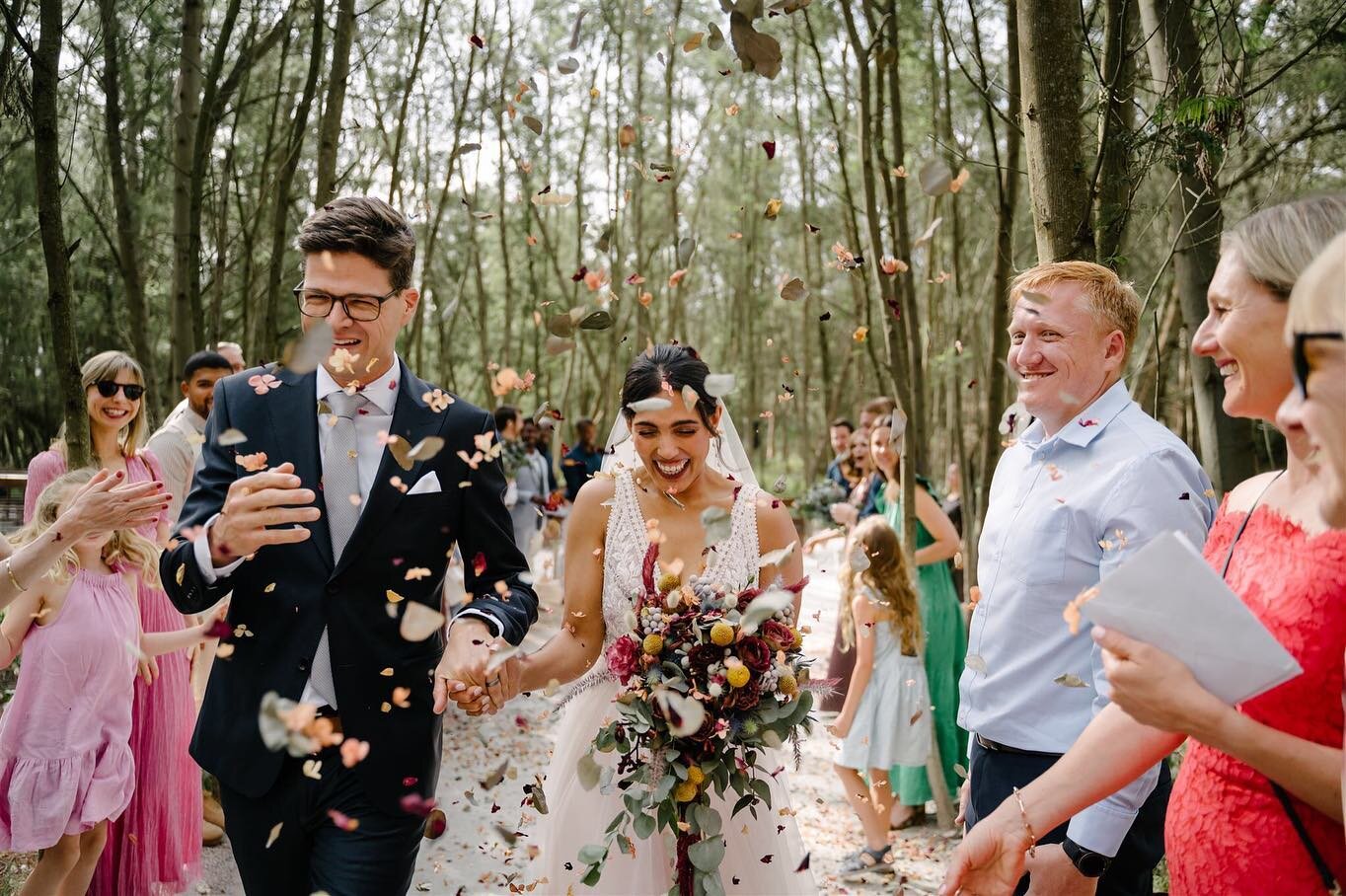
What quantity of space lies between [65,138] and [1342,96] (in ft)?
29.9

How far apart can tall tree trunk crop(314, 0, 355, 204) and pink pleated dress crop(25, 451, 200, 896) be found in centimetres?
197

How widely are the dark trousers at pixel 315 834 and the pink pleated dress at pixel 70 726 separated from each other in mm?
1341

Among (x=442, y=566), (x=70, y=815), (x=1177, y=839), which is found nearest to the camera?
(x=1177, y=839)

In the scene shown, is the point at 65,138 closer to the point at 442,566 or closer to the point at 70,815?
the point at 70,815

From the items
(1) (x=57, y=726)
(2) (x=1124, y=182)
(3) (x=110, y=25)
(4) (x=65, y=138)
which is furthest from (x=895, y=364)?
(4) (x=65, y=138)

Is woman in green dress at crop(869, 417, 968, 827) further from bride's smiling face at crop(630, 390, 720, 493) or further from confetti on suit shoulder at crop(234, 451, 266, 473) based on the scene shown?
confetti on suit shoulder at crop(234, 451, 266, 473)

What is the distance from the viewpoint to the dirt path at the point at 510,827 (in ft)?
14.8

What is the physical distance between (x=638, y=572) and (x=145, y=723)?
2240 millimetres

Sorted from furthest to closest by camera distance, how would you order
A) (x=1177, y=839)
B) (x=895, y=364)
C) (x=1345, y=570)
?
1. (x=895, y=364)
2. (x=1177, y=839)
3. (x=1345, y=570)

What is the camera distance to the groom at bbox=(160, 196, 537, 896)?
230 centimetres

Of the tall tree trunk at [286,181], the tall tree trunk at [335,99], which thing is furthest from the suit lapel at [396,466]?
the tall tree trunk at [286,181]

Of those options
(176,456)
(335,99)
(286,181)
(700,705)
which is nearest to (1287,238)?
(700,705)

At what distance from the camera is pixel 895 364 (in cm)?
504

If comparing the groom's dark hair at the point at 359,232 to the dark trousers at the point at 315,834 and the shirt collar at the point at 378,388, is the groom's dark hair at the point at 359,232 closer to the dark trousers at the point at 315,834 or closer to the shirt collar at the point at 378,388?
the shirt collar at the point at 378,388
